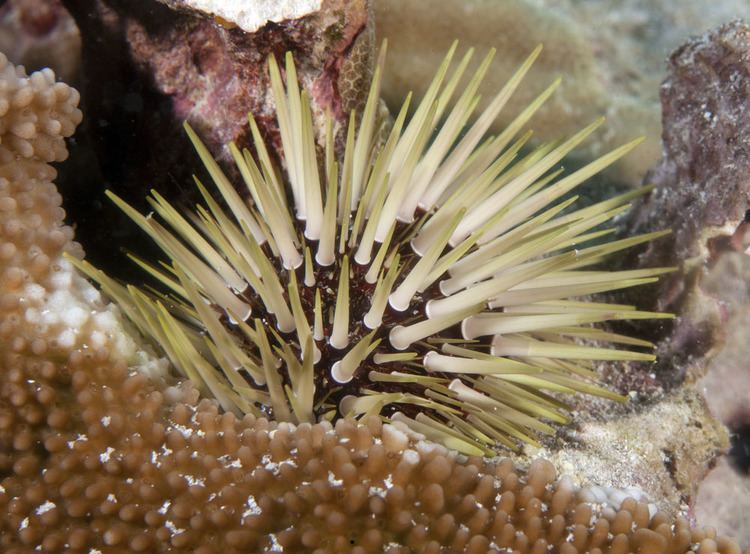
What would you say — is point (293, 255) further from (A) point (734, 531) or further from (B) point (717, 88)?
(A) point (734, 531)

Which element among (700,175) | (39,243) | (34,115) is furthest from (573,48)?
(39,243)

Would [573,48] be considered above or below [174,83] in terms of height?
above

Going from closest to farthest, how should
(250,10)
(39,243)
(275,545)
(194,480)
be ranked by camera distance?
(275,545) → (194,480) → (39,243) → (250,10)

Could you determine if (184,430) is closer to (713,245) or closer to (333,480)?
(333,480)

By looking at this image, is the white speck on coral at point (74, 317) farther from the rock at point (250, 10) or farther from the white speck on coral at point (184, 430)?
the rock at point (250, 10)

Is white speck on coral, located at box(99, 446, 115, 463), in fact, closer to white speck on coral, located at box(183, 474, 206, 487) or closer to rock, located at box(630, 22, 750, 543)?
white speck on coral, located at box(183, 474, 206, 487)

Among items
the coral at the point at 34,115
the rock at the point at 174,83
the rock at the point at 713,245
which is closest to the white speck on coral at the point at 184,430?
the coral at the point at 34,115
